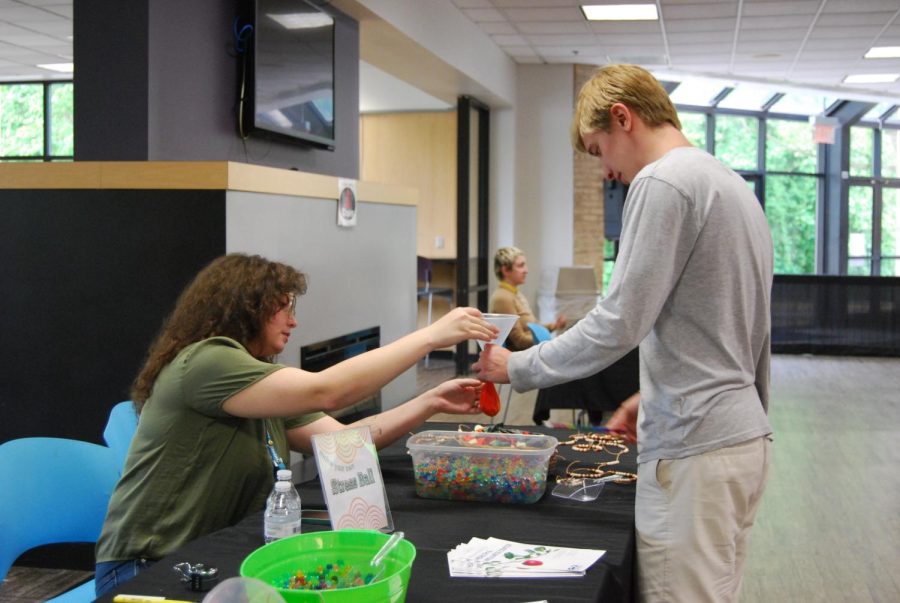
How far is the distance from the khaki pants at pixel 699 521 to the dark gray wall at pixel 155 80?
270cm

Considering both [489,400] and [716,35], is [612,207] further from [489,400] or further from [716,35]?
[489,400]

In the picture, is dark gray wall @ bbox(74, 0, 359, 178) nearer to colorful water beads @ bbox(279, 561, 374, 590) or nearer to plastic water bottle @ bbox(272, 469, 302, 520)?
plastic water bottle @ bbox(272, 469, 302, 520)

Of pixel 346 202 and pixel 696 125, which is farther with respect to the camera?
pixel 696 125

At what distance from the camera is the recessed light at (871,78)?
11.6m

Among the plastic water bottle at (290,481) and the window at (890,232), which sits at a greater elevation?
the window at (890,232)

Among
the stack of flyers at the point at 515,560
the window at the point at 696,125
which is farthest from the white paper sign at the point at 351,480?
the window at the point at 696,125

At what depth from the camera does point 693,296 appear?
184 centimetres

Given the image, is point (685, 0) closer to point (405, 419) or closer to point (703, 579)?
point (405, 419)

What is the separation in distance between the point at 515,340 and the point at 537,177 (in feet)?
17.9

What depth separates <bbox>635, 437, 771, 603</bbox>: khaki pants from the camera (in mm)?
1813

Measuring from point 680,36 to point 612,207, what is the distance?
8.32ft

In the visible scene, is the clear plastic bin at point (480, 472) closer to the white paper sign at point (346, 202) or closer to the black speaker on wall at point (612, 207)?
the white paper sign at point (346, 202)

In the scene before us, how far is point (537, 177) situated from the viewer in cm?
1110

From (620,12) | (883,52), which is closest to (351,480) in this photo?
(620,12)
